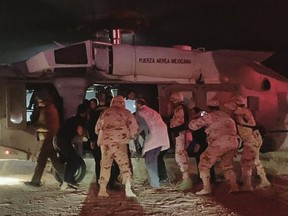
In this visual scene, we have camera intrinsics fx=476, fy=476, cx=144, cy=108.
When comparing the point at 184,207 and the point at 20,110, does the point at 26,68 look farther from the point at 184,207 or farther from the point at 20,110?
the point at 184,207

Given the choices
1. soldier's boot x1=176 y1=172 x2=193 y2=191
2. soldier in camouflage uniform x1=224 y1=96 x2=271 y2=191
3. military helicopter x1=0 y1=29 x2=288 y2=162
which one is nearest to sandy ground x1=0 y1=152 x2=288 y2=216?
soldier's boot x1=176 y1=172 x2=193 y2=191

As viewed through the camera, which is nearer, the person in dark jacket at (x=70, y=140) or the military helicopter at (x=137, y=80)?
the person in dark jacket at (x=70, y=140)

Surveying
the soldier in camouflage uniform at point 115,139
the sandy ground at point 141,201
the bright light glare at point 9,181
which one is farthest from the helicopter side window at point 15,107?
the soldier in camouflage uniform at point 115,139

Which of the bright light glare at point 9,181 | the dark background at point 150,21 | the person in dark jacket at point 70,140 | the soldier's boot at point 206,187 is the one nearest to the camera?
the soldier's boot at point 206,187

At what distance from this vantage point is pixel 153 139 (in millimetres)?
8305

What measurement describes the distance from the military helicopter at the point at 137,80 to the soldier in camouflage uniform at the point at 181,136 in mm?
1138

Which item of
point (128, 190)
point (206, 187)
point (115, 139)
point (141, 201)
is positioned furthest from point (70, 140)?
point (206, 187)

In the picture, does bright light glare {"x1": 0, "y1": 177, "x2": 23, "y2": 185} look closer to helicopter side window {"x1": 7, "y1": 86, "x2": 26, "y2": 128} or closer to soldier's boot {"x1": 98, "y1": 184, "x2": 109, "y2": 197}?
helicopter side window {"x1": 7, "y1": 86, "x2": 26, "y2": 128}

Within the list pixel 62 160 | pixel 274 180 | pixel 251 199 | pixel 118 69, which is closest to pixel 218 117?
pixel 251 199

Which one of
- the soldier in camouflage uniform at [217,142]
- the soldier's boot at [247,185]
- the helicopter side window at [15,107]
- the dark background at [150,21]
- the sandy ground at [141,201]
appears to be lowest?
the sandy ground at [141,201]

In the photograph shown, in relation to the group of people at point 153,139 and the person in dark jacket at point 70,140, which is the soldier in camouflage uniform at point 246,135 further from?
the person in dark jacket at point 70,140

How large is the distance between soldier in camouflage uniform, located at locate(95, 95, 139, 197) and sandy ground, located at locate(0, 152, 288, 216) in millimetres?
358

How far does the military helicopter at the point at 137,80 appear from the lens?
33.4 feet

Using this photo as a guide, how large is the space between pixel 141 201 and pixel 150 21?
8.61 meters
